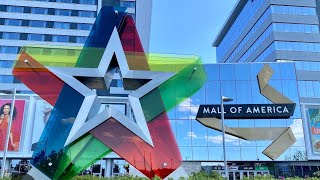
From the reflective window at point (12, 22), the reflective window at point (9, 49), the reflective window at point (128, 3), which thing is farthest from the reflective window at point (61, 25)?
the reflective window at point (128, 3)

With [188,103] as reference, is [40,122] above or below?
below

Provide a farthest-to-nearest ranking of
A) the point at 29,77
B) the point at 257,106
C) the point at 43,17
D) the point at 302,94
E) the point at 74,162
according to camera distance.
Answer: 1. the point at 43,17
2. the point at 302,94
3. the point at 257,106
4. the point at 29,77
5. the point at 74,162

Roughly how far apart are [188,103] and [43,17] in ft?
123

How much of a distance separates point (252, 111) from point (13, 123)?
24719 millimetres

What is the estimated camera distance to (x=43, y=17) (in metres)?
59.4

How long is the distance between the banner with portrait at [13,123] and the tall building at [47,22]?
2467 centimetres

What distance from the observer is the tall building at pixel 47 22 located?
57.5 metres

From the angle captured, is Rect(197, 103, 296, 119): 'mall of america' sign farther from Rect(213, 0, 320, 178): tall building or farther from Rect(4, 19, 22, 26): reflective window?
Rect(4, 19, 22, 26): reflective window

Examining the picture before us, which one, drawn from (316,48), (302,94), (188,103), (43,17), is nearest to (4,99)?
(188,103)

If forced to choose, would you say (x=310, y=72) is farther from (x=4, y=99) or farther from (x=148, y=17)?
(x=4, y=99)

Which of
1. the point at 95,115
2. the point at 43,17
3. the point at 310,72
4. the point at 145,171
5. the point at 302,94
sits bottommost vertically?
the point at 145,171

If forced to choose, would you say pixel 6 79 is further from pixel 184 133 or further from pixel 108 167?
pixel 184 133

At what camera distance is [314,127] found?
34.0 metres

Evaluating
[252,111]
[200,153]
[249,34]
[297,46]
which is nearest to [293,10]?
[297,46]
